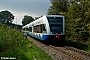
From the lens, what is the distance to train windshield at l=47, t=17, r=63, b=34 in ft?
69.1

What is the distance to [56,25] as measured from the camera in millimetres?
21172

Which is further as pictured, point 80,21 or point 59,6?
point 59,6

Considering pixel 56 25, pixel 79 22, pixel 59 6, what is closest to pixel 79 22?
pixel 79 22

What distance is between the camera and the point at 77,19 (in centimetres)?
2653

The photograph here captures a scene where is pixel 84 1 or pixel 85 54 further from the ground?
pixel 84 1

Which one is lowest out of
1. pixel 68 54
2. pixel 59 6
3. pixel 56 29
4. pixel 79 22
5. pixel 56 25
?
pixel 68 54

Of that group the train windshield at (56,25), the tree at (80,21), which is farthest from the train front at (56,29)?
the tree at (80,21)

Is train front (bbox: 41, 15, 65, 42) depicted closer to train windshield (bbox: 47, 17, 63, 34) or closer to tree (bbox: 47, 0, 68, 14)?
train windshield (bbox: 47, 17, 63, 34)

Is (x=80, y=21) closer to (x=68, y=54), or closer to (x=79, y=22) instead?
(x=79, y=22)

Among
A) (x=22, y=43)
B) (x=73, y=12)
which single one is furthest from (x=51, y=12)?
(x=22, y=43)

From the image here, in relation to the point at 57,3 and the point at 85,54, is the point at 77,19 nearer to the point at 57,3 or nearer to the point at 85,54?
the point at 85,54

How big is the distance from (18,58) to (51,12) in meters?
40.6

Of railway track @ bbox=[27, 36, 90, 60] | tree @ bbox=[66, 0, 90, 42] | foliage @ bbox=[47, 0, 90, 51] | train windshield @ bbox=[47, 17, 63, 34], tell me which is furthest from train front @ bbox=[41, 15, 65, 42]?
tree @ bbox=[66, 0, 90, 42]

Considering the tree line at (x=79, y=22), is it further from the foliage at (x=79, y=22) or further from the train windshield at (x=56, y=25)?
the train windshield at (x=56, y=25)
